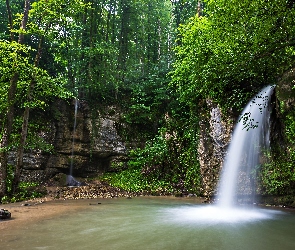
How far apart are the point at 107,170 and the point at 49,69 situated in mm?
7718

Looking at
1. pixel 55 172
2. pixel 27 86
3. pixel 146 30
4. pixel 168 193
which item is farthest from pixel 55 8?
pixel 146 30

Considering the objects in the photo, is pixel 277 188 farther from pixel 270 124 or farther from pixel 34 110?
pixel 34 110

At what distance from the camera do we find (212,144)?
11844 mm

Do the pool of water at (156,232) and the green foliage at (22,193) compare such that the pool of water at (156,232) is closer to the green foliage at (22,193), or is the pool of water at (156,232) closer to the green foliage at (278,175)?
the green foliage at (278,175)

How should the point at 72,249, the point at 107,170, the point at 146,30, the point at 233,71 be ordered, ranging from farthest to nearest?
1. the point at 146,30
2. the point at 107,170
3. the point at 233,71
4. the point at 72,249

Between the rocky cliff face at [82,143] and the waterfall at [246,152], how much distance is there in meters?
8.53

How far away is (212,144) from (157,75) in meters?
8.34

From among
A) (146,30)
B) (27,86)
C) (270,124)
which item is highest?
(146,30)

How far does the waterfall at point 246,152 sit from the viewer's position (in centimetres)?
984

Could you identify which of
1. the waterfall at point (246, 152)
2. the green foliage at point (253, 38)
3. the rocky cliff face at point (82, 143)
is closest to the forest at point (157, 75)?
the green foliage at point (253, 38)

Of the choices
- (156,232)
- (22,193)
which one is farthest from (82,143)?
(156,232)

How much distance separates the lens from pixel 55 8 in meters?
11.6

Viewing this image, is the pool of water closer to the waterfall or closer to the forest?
the waterfall

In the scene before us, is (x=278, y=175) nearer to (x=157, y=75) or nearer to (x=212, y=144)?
(x=212, y=144)
